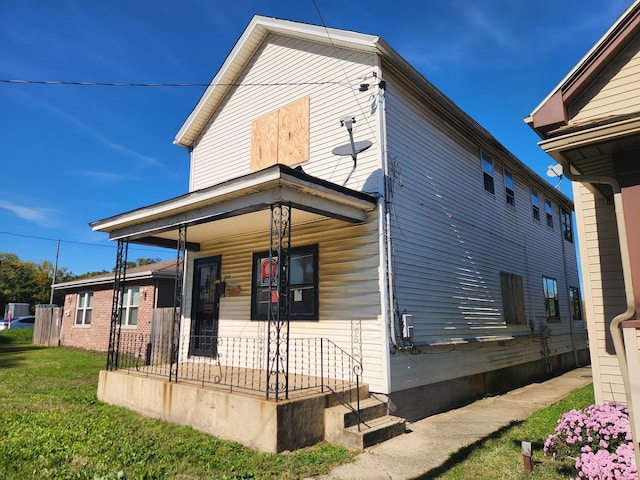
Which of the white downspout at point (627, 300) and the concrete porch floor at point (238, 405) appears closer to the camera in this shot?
the white downspout at point (627, 300)

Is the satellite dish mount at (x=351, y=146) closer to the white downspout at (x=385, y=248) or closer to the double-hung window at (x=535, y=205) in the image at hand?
the white downspout at (x=385, y=248)

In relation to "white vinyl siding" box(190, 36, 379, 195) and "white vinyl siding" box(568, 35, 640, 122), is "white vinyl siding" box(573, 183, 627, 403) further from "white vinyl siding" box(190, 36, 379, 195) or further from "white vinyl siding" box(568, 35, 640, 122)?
"white vinyl siding" box(190, 36, 379, 195)

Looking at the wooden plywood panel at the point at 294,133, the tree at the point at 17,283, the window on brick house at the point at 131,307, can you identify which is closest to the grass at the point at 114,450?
the wooden plywood panel at the point at 294,133

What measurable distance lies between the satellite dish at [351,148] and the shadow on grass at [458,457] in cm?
503

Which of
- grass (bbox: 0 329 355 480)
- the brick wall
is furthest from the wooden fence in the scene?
grass (bbox: 0 329 355 480)

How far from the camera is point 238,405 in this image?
5.98 metres

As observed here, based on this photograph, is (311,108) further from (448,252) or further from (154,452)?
(154,452)

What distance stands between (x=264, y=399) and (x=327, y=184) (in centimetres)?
326

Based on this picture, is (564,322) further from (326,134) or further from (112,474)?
(112,474)

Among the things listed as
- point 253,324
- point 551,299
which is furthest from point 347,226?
point 551,299

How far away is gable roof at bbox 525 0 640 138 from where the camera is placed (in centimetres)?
525

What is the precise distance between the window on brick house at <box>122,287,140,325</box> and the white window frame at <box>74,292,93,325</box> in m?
3.46

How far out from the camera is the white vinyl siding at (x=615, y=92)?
533 centimetres

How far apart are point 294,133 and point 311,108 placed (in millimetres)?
645
